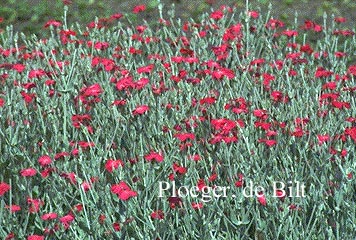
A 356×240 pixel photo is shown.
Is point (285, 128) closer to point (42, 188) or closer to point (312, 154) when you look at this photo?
point (312, 154)

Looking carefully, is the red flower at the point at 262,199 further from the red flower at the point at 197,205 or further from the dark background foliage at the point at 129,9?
the dark background foliage at the point at 129,9

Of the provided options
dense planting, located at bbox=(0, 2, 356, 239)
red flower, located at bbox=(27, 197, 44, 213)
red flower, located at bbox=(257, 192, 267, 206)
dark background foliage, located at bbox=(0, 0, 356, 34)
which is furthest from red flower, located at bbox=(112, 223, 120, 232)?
dark background foliage, located at bbox=(0, 0, 356, 34)

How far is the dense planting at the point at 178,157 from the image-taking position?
3330 mm

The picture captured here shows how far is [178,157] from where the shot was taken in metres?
3.90

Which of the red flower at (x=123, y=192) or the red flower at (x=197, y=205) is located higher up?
the red flower at (x=123, y=192)

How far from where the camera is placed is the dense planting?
10.9 ft

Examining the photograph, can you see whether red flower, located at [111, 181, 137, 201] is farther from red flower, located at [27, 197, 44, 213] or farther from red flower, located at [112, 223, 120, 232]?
red flower, located at [27, 197, 44, 213]

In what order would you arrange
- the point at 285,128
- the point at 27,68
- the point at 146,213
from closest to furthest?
the point at 146,213, the point at 285,128, the point at 27,68

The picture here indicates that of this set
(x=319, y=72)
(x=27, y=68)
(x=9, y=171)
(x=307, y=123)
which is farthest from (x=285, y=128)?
(x=27, y=68)

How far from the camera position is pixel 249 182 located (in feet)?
11.3

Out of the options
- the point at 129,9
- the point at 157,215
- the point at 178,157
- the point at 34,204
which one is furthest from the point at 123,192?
the point at 129,9

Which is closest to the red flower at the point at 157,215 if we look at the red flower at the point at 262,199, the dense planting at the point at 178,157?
the dense planting at the point at 178,157

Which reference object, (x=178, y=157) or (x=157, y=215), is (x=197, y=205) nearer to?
(x=157, y=215)

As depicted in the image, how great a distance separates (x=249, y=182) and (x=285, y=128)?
2.15 ft
